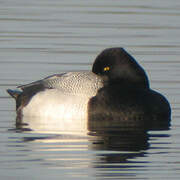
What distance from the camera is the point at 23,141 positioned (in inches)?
458

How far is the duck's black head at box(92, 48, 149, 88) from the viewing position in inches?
544

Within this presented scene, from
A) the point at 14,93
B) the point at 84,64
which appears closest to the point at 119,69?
the point at 14,93

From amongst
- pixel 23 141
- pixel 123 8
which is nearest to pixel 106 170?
pixel 23 141

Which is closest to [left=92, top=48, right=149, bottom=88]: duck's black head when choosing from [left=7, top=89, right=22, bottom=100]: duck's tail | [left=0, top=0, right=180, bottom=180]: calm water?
[left=0, top=0, right=180, bottom=180]: calm water

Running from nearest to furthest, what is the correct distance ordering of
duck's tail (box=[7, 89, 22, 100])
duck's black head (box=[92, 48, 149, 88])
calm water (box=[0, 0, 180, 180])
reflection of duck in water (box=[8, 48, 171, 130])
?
calm water (box=[0, 0, 180, 180])
reflection of duck in water (box=[8, 48, 171, 130])
duck's black head (box=[92, 48, 149, 88])
duck's tail (box=[7, 89, 22, 100])

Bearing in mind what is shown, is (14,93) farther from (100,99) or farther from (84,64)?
(84,64)

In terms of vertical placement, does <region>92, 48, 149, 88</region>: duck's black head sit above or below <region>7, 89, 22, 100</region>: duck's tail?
above

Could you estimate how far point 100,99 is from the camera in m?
13.2

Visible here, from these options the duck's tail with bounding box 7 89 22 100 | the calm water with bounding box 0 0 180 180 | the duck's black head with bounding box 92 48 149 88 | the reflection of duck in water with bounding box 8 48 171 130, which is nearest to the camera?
the calm water with bounding box 0 0 180 180

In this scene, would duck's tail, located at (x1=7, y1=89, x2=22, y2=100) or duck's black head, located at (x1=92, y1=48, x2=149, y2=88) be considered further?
duck's tail, located at (x1=7, y1=89, x2=22, y2=100)

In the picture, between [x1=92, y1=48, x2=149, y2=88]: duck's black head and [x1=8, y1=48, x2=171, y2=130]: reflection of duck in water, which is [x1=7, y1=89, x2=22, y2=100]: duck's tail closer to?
[x1=8, y1=48, x2=171, y2=130]: reflection of duck in water

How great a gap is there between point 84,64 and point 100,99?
3646 millimetres

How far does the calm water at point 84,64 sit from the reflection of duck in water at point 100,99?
1.08 feet

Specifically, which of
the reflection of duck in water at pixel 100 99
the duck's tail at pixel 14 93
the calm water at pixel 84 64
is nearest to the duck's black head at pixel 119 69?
the reflection of duck in water at pixel 100 99
